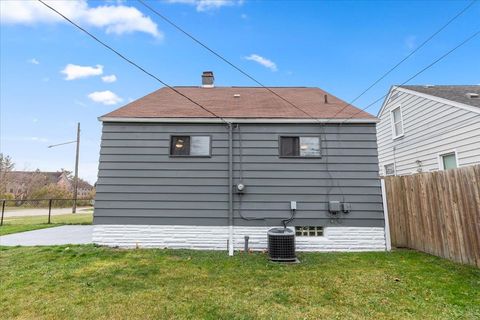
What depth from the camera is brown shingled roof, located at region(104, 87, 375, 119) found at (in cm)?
665

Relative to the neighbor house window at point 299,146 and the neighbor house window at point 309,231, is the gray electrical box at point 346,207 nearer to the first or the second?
the neighbor house window at point 309,231

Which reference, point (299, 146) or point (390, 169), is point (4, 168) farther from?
point (390, 169)

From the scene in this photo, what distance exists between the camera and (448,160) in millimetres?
8211

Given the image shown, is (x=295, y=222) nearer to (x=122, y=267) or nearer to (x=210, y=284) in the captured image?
(x=210, y=284)

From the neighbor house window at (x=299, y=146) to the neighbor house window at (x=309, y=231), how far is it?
70.3 inches

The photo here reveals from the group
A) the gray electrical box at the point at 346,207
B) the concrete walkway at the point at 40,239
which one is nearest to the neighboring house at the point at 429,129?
the gray electrical box at the point at 346,207

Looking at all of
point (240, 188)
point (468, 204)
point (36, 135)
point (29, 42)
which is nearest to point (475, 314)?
point (468, 204)

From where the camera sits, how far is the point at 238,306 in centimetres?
319

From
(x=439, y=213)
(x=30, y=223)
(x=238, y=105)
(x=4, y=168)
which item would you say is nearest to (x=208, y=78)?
(x=238, y=105)

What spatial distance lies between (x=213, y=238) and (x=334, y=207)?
→ 2.97 meters

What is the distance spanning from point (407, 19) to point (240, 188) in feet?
23.6

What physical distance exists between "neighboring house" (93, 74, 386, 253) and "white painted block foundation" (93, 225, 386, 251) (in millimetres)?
24

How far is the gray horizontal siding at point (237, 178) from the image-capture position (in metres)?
6.30

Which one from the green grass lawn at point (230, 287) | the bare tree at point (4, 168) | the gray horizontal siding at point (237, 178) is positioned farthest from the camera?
the bare tree at point (4, 168)
